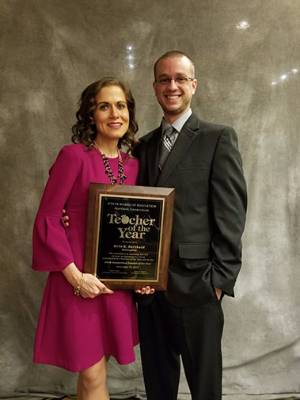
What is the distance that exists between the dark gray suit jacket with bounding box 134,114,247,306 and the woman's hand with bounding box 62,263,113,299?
0.30m

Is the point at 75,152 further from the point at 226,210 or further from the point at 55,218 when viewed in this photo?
the point at 226,210

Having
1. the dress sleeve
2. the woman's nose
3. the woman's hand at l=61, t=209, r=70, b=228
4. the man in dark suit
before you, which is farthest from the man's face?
the woman's hand at l=61, t=209, r=70, b=228

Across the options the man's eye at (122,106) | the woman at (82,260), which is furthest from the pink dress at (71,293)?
the man's eye at (122,106)

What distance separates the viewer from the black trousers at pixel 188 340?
5.94ft

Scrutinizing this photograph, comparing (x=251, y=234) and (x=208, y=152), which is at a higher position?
(x=208, y=152)

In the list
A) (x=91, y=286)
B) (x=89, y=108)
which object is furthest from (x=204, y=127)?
(x=91, y=286)

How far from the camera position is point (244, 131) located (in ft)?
8.78

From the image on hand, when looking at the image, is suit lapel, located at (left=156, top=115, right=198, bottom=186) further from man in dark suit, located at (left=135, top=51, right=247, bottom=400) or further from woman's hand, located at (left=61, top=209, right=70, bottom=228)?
woman's hand, located at (left=61, top=209, right=70, bottom=228)

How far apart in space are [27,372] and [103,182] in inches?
60.4

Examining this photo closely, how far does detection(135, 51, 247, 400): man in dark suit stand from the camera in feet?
5.81

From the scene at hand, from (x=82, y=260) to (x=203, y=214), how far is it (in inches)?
20.1

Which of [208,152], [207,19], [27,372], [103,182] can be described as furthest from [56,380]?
[207,19]

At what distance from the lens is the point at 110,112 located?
1797 millimetres

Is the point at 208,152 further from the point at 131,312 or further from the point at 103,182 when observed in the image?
the point at 131,312
